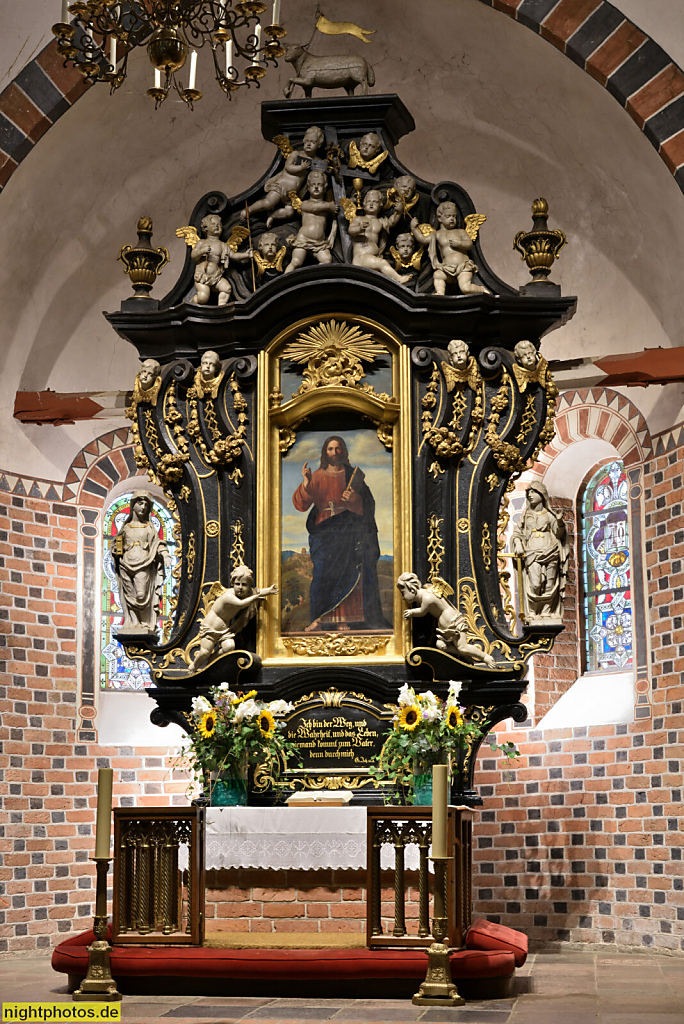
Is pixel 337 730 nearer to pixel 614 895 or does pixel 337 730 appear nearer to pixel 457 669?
pixel 457 669

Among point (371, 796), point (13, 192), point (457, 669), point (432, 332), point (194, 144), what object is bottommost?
point (371, 796)

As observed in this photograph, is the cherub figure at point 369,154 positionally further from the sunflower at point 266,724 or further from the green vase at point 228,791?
the green vase at point 228,791

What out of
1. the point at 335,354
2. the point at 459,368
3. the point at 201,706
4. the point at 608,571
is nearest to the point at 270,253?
the point at 335,354

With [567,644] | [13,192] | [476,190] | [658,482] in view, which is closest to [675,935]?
[567,644]

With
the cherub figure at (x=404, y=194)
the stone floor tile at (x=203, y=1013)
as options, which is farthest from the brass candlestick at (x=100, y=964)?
the cherub figure at (x=404, y=194)

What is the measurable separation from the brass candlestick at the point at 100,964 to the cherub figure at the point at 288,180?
5.41 meters

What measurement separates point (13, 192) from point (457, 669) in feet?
18.1

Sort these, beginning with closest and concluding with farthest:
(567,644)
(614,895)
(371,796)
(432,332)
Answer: (371,796) < (432,332) < (614,895) < (567,644)

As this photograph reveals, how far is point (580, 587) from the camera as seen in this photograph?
12.8 m

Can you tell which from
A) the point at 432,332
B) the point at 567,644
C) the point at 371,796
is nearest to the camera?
the point at 371,796

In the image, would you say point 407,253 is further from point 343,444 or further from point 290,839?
point 290,839

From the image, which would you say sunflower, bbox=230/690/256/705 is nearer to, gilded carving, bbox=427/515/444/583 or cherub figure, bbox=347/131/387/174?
gilded carving, bbox=427/515/444/583

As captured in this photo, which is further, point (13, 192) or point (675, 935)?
point (13, 192)

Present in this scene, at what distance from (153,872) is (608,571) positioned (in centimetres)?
569
